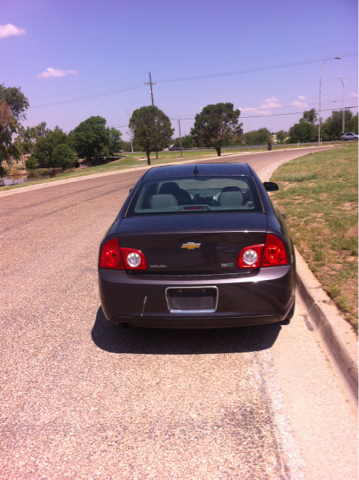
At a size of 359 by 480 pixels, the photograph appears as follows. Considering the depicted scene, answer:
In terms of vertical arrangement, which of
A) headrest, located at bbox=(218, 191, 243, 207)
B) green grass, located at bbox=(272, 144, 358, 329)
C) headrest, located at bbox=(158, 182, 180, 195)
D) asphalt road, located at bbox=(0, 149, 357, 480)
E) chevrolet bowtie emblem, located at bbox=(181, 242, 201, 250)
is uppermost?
headrest, located at bbox=(158, 182, 180, 195)

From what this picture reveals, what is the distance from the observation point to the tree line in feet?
146

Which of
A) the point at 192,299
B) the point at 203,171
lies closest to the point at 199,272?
the point at 192,299

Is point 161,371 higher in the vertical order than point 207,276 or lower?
lower

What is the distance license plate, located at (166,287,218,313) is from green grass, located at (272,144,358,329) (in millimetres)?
1258

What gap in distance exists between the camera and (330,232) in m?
6.83

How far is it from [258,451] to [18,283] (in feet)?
13.8

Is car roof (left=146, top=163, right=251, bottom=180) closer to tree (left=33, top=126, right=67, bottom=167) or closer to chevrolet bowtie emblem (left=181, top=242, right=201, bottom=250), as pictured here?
chevrolet bowtie emblem (left=181, top=242, right=201, bottom=250)

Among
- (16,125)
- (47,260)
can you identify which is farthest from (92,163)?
(47,260)

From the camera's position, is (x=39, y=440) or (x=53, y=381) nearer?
(x=39, y=440)

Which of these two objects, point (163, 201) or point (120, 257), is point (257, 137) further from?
point (120, 257)

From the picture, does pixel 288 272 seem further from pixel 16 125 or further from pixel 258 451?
pixel 16 125

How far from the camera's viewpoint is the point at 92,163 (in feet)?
354

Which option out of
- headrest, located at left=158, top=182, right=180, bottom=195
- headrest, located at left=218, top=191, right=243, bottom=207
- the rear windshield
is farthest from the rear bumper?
headrest, located at left=158, top=182, right=180, bottom=195

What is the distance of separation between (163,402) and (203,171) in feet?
8.44
